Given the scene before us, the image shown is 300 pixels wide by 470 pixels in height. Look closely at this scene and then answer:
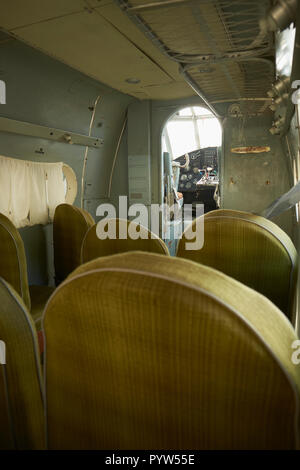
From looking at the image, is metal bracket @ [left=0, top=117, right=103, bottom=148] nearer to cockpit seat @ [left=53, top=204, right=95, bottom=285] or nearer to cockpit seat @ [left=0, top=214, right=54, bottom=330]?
cockpit seat @ [left=53, top=204, right=95, bottom=285]

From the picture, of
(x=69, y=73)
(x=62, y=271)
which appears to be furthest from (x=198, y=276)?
(x=69, y=73)

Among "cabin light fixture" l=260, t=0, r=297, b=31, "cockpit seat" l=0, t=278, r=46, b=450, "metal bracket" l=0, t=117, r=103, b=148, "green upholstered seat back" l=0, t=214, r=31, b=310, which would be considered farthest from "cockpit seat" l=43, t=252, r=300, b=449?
"metal bracket" l=0, t=117, r=103, b=148

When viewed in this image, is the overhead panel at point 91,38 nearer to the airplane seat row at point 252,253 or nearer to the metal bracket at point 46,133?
the metal bracket at point 46,133

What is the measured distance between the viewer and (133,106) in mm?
5273

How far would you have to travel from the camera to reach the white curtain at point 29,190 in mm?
3371

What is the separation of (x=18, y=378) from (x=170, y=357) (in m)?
0.55

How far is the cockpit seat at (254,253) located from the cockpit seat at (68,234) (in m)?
1.83

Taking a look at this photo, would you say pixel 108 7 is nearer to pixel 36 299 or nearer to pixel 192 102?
pixel 36 299

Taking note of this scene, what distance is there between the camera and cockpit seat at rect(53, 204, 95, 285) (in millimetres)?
3250

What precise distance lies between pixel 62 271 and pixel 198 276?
3220 millimetres

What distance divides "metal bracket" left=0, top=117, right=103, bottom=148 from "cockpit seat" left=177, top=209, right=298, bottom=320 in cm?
243

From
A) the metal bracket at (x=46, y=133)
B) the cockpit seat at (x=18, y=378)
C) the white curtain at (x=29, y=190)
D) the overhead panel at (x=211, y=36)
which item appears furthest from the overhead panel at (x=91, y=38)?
the cockpit seat at (x=18, y=378)

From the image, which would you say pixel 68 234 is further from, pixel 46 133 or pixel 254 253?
pixel 254 253

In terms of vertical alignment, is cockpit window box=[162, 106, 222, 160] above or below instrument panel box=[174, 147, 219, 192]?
above
